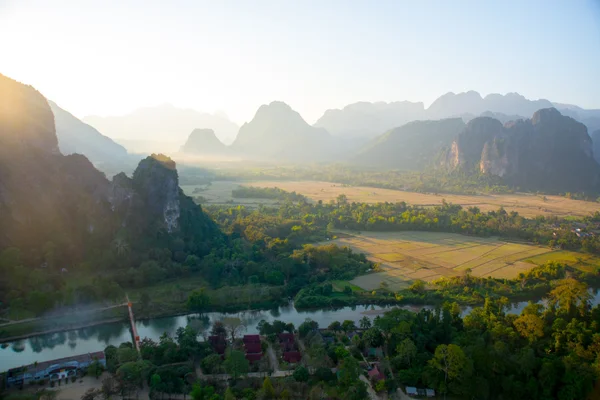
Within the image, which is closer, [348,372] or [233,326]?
[348,372]

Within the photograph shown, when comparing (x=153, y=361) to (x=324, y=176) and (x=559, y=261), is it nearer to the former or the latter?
(x=559, y=261)

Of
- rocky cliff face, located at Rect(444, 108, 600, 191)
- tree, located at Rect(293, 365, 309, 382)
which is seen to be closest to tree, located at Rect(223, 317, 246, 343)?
tree, located at Rect(293, 365, 309, 382)

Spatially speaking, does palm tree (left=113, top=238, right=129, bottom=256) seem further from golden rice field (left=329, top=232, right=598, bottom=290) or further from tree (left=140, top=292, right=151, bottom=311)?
golden rice field (left=329, top=232, right=598, bottom=290)

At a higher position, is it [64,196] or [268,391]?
[64,196]

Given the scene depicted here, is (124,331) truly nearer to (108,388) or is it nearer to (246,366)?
(108,388)

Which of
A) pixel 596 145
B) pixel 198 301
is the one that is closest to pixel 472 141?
pixel 596 145

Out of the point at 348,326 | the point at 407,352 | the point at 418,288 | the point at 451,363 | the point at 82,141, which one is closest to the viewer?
the point at 451,363
